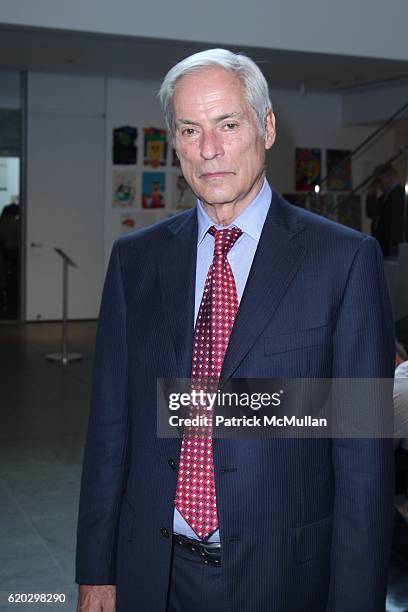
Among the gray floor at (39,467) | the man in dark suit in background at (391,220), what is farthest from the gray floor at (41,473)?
the man in dark suit in background at (391,220)

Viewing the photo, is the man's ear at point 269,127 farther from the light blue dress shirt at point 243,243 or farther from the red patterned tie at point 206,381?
the red patterned tie at point 206,381

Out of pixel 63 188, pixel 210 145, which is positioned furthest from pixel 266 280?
pixel 63 188

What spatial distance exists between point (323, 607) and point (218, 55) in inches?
39.7

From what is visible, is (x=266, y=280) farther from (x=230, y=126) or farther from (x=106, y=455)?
(x=106, y=455)

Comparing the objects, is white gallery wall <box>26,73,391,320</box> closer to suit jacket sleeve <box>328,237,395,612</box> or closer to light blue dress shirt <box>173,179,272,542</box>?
light blue dress shirt <box>173,179,272,542</box>

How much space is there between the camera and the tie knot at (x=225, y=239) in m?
1.54

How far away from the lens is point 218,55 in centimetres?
147

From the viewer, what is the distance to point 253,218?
155 centimetres

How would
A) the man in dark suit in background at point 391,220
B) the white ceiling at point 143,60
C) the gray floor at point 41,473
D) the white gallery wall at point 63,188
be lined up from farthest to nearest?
the white gallery wall at point 63,188 → the man in dark suit in background at point 391,220 → the white ceiling at point 143,60 → the gray floor at point 41,473

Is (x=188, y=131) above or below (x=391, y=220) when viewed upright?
below

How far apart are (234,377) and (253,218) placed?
12.0 inches

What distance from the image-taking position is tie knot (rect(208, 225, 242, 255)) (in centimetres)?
154

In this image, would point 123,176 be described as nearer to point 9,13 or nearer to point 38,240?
point 38,240

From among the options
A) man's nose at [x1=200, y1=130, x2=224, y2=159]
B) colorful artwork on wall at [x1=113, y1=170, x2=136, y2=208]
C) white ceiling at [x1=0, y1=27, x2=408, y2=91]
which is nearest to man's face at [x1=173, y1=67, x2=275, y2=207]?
man's nose at [x1=200, y1=130, x2=224, y2=159]
